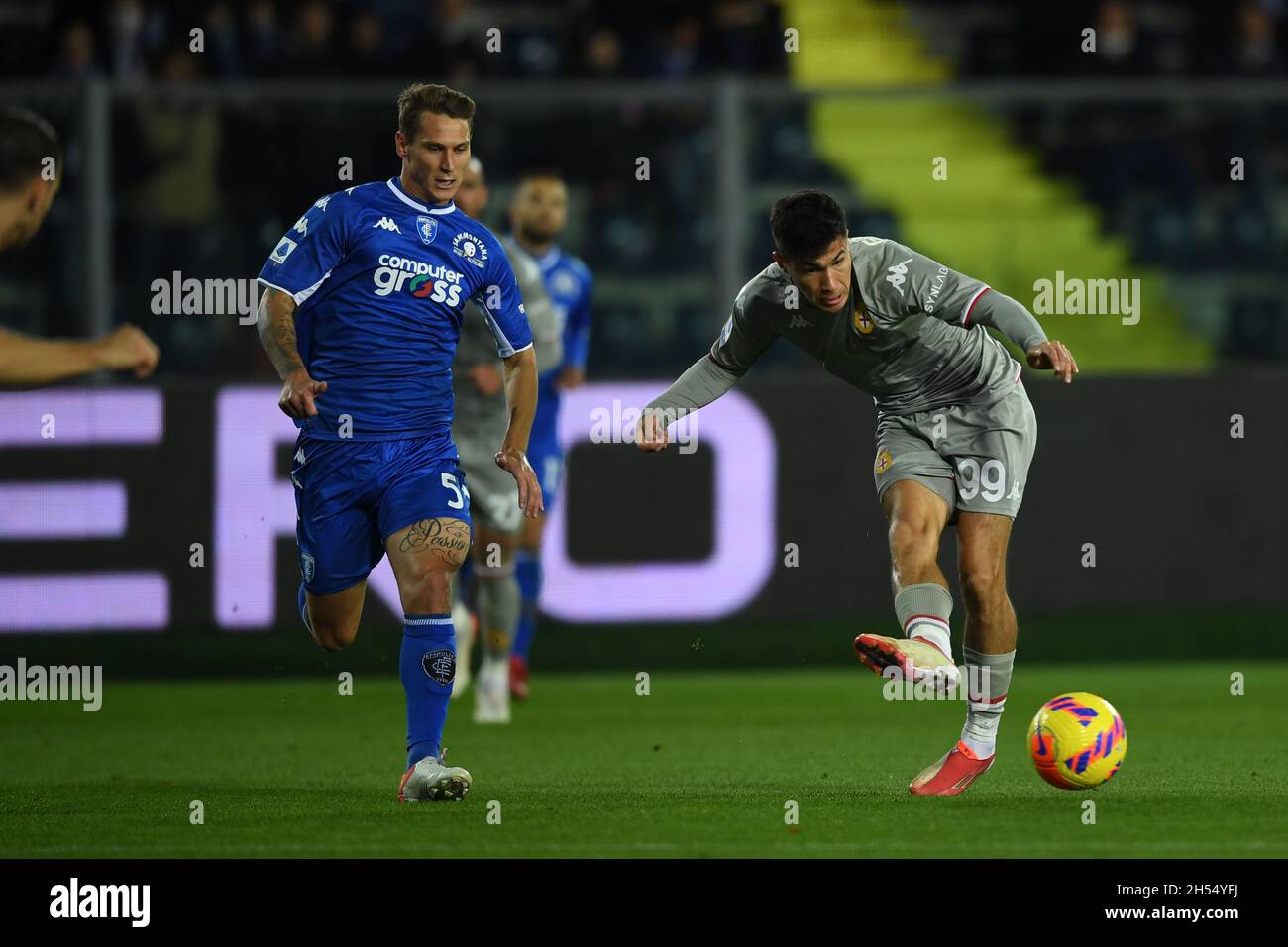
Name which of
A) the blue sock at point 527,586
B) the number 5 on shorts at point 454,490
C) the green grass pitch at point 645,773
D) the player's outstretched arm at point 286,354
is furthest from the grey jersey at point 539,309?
the player's outstretched arm at point 286,354

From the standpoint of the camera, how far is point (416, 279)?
772cm

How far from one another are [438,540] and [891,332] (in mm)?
1687

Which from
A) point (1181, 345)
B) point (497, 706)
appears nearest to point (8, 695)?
point (497, 706)

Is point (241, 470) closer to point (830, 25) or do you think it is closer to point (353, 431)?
point (353, 431)

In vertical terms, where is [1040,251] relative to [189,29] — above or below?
below

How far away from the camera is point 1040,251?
1331 cm

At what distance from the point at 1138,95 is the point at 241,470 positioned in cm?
576

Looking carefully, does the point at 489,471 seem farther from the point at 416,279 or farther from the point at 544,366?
the point at 416,279

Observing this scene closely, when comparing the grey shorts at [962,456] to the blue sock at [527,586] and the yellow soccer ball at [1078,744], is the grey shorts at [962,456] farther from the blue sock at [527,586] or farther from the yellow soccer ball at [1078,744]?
the blue sock at [527,586]

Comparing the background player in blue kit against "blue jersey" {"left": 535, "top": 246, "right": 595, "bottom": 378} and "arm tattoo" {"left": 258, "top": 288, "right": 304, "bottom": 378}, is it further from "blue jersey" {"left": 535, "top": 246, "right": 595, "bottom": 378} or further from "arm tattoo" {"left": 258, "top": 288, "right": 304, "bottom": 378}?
"arm tattoo" {"left": 258, "top": 288, "right": 304, "bottom": 378}

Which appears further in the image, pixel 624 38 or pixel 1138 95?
pixel 624 38

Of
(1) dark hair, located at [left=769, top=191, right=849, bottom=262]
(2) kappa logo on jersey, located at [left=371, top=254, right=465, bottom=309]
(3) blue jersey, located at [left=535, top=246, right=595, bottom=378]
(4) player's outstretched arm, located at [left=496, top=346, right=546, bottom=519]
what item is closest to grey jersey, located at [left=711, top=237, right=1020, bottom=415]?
(1) dark hair, located at [left=769, top=191, right=849, bottom=262]

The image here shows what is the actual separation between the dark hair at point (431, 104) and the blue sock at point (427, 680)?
1.68 m

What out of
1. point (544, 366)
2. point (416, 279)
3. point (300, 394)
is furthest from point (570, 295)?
point (300, 394)
